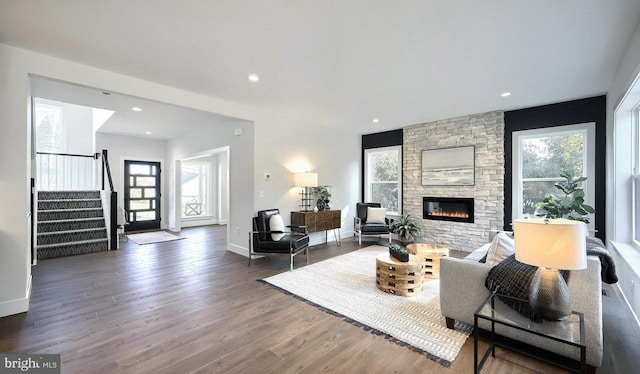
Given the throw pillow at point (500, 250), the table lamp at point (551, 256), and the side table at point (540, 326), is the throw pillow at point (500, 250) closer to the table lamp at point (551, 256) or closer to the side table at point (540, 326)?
the side table at point (540, 326)

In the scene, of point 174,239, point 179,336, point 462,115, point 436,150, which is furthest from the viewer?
point 174,239

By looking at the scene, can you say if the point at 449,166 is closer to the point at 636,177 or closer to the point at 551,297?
the point at 636,177

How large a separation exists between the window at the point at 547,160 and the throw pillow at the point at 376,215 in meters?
2.49

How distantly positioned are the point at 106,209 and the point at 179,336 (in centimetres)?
504

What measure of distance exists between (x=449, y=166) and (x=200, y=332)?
5.31 meters

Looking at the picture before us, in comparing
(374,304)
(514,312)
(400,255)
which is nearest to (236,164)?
(400,255)

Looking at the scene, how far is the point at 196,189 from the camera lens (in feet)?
30.3

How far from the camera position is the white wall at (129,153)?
7.39 m

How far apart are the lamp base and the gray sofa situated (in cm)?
8

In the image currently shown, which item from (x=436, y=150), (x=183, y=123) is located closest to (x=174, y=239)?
(x=183, y=123)

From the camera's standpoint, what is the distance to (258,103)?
4.64 meters

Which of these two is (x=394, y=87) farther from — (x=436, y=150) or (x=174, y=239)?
(x=174, y=239)

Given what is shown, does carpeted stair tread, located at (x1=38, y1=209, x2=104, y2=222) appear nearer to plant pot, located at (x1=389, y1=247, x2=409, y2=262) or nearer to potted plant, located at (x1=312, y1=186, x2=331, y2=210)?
potted plant, located at (x1=312, y1=186, x2=331, y2=210)

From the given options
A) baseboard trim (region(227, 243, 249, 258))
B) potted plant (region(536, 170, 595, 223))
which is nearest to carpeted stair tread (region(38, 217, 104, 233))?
baseboard trim (region(227, 243, 249, 258))
